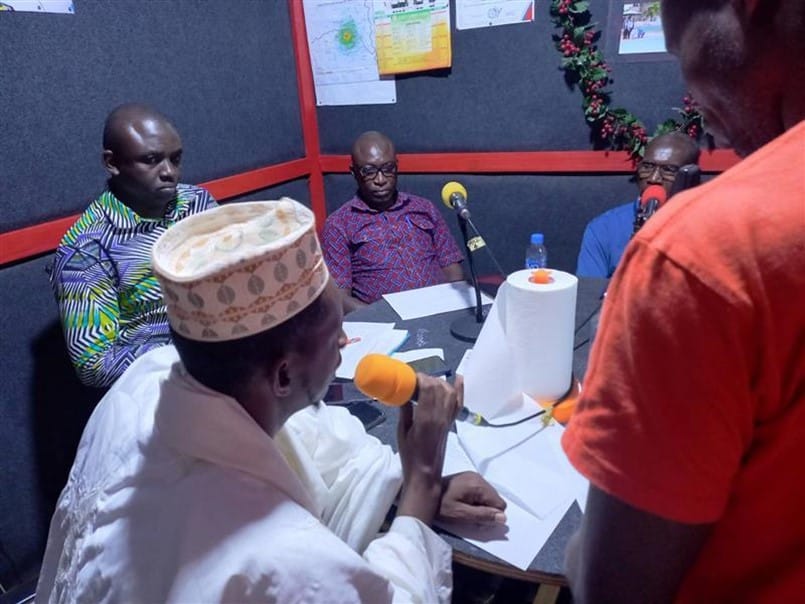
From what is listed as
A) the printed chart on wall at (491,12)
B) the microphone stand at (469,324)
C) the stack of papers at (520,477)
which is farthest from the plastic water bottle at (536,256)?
the stack of papers at (520,477)

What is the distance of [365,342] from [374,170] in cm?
123

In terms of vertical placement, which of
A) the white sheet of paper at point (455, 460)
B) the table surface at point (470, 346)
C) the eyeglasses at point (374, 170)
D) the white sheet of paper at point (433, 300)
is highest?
the eyeglasses at point (374, 170)

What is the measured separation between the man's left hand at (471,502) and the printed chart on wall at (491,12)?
2.19 metres

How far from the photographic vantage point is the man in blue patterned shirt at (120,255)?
5.20 ft

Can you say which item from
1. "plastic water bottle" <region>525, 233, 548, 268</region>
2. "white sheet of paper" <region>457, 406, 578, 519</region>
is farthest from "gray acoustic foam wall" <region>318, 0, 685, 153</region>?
"white sheet of paper" <region>457, 406, 578, 519</region>

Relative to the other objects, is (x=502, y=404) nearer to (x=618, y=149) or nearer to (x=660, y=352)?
(x=660, y=352)

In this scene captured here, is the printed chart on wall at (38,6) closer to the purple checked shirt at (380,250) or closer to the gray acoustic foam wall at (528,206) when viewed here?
the purple checked shirt at (380,250)

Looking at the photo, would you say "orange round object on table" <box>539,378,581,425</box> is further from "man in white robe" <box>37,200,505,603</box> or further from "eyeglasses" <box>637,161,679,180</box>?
"eyeglasses" <box>637,161,679,180</box>

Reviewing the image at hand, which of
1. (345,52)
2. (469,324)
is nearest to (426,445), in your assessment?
(469,324)

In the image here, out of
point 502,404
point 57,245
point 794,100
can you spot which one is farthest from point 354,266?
point 794,100

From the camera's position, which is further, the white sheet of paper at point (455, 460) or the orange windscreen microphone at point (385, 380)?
the white sheet of paper at point (455, 460)

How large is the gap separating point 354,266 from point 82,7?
4.40 ft

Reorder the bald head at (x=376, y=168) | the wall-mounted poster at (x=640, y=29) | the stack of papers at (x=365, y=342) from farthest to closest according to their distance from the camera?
1. the bald head at (x=376, y=168)
2. the wall-mounted poster at (x=640, y=29)
3. the stack of papers at (x=365, y=342)

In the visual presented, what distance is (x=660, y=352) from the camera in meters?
0.40
